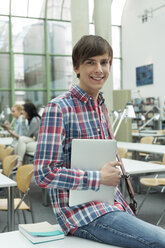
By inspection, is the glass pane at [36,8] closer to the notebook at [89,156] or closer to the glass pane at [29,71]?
the glass pane at [29,71]

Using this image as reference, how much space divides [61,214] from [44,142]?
32 centimetres

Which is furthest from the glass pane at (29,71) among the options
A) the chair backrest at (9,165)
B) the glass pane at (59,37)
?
the chair backrest at (9,165)

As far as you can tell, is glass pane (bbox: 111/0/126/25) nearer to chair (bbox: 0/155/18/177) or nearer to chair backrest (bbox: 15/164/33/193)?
chair (bbox: 0/155/18/177)

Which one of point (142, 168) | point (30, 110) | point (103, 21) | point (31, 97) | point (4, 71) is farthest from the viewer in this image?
point (31, 97)

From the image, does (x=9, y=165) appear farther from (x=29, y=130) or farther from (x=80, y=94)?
(x=29, y=130)

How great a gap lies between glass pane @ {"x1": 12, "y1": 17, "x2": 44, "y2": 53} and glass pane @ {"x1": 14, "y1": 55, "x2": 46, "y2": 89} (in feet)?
1.07

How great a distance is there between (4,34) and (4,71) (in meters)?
1.47

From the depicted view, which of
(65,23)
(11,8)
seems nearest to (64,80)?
(65,23)

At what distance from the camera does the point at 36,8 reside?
1398cm

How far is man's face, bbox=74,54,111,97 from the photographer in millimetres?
1472

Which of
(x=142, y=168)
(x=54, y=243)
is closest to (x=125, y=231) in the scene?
(x=54, y=243)

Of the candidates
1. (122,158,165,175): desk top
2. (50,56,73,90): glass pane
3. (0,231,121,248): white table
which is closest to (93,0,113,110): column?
(122,158,165,175): desk top

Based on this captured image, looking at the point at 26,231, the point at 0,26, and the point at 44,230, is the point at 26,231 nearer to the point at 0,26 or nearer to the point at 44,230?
the point at 44,230

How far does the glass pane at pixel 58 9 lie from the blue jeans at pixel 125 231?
44.9 feet
